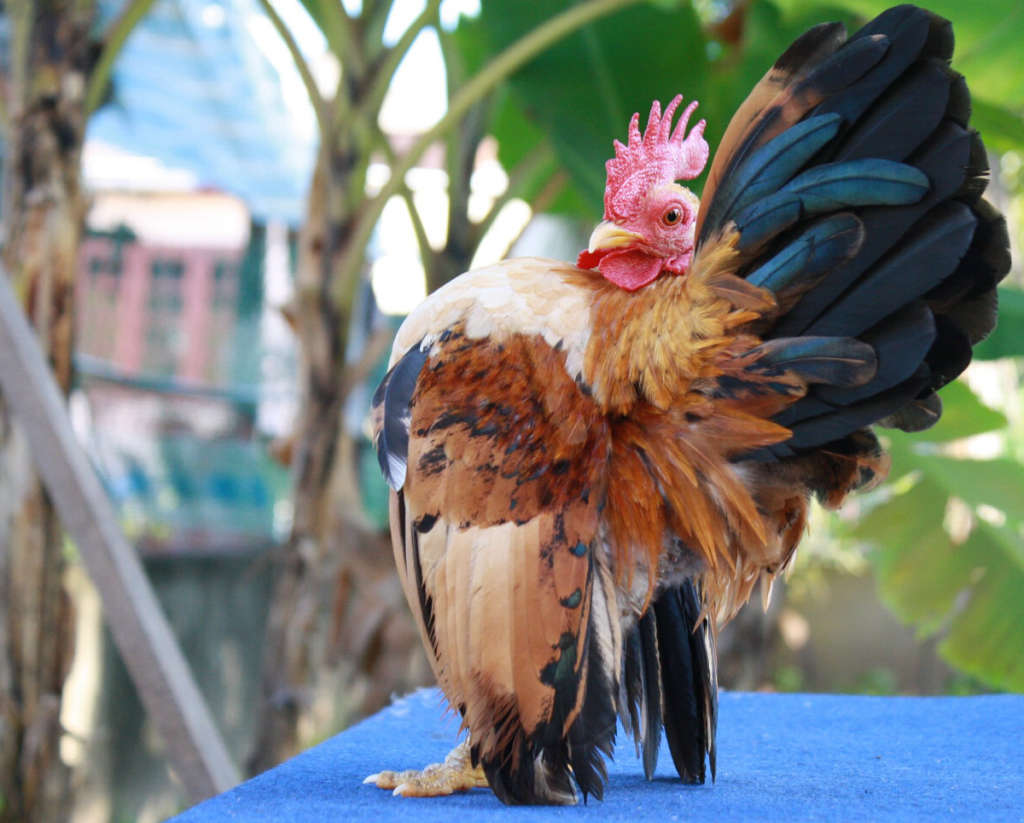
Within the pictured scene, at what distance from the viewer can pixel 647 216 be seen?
1.38 meters

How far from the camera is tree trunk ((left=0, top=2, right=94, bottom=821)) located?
229 cm

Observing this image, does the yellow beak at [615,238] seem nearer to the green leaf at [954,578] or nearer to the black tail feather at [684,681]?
the black tail feather at [684,681]

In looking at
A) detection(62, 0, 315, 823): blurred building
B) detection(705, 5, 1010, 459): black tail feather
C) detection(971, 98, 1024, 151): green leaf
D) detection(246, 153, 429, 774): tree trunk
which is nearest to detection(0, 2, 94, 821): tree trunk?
detection(246, 153, 429, 774): tree trunk

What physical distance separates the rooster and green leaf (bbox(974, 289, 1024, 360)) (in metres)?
1.42

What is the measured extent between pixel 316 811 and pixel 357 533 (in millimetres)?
2092

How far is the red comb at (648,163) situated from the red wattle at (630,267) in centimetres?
5

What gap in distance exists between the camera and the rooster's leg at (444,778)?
1.34m

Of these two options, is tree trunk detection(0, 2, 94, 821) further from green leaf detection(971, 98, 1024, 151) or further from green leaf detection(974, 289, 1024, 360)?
green leaf detection(974, 289, 1024, 360)

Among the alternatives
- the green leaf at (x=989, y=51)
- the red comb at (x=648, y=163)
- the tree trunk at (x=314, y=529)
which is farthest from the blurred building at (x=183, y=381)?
the red comb at (x=648, y=163)

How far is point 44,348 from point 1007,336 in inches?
91.2

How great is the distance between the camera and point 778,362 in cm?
120

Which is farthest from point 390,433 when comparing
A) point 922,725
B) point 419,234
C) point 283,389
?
point 283,389

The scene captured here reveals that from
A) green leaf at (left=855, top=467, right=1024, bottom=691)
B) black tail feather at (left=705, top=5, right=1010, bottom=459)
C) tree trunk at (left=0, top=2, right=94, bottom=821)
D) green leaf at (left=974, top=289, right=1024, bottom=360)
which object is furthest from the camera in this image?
green leaf at (left=855, top=467, right=1024, bottom=691)

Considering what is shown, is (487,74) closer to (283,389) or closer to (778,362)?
(778,362)
